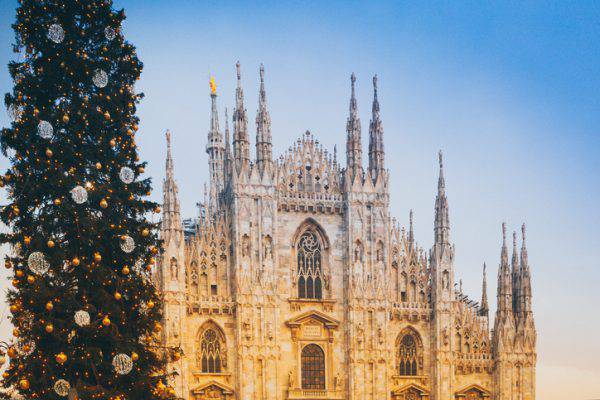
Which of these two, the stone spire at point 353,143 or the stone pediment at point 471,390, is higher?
the stone spire at point 353,143

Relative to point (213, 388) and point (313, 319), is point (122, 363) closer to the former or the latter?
point (213, 388)

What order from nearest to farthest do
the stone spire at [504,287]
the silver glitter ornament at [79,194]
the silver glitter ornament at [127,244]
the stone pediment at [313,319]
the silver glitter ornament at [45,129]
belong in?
the silver glitter ornament at [79,194]
the silver glitter ornament at [45,129]
the silver glitter ornament at [127,244]
the stone pediment at [313,319]
the stone spire at [504,287]

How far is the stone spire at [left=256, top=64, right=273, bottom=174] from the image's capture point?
165 ft

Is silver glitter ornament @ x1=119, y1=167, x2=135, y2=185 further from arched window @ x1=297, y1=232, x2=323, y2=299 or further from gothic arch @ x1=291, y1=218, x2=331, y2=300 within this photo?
arched window @ x1=297, y1=232, x2=323, y2=299

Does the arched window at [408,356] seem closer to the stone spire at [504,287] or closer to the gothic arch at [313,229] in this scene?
the stone spire at [504,287]

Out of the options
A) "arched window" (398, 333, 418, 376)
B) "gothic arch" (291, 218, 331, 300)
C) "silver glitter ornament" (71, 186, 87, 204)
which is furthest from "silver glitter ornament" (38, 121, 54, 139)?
"arched window" (398, 333, 418, 376)

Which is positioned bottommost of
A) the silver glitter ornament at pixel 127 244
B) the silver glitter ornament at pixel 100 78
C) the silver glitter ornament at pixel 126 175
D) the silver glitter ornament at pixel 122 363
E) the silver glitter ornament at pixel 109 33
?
the silver glitter ornament at pixel 122 363

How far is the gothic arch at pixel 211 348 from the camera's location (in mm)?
47906

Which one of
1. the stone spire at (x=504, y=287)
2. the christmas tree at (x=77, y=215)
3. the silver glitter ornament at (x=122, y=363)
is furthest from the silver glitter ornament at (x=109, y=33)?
the stone spire at (x=504, y=287)

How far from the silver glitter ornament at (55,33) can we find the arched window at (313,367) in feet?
92.1

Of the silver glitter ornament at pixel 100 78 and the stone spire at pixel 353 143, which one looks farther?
the stone spire at pixel 353 143

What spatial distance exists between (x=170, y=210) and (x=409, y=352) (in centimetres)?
1565

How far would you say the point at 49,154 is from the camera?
974 inches

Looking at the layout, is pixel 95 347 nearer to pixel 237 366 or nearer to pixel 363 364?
pixel 237 366
